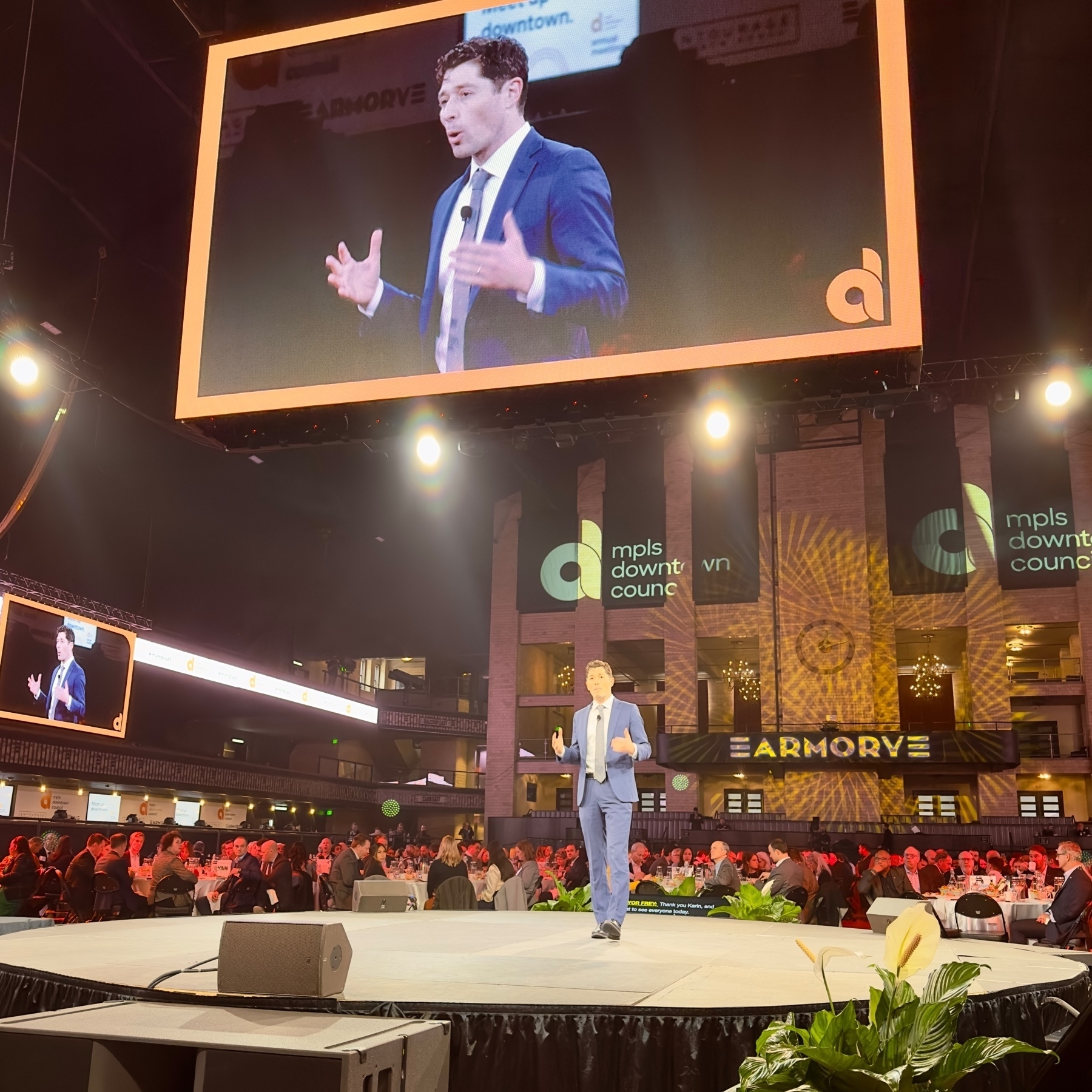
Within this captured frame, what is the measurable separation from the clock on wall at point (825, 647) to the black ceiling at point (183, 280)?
934 centimetres

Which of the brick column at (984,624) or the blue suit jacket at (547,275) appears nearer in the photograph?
the blue suit jacket at (547,275)

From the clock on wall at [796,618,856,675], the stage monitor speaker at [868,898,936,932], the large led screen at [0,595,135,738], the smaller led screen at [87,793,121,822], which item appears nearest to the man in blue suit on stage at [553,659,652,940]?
the stage monitor speaker at [868,898,936,932]

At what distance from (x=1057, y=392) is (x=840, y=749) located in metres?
12.9

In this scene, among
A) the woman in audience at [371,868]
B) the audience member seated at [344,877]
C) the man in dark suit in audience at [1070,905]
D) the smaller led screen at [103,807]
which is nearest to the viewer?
the man in dark suit in audience at [1070,905]

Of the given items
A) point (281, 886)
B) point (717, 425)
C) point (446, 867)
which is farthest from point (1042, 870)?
point (281, 886)

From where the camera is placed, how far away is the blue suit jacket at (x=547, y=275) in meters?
5.48

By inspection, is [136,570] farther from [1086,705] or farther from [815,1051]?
[1086,705]

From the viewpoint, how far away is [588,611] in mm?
27906

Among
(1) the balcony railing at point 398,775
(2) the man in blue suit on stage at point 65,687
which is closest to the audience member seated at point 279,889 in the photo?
(2) the man in blue suit on stage at point 65,687

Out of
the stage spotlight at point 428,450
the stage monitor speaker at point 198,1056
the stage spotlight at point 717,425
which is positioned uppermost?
the stage spotlight at point 717,425

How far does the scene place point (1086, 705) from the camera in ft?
79.3

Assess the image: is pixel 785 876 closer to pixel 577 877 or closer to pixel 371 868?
pixel 577 877

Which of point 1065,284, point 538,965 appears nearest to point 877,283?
point 538,965

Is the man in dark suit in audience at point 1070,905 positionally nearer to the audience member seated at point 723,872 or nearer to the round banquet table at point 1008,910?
the round banquet table at point 1008,910
